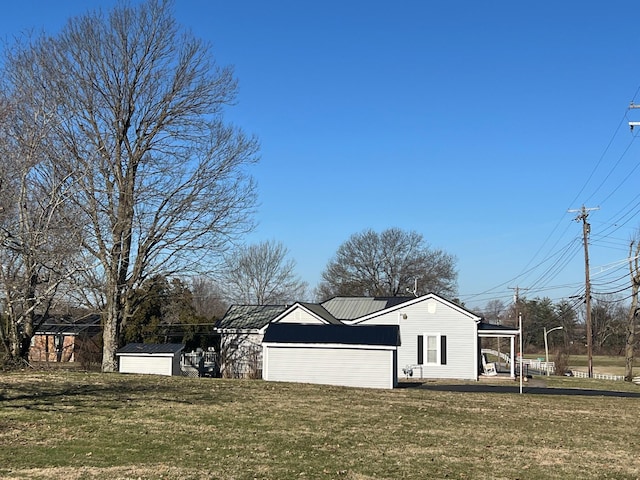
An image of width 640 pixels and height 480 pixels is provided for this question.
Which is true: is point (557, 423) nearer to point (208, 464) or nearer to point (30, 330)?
point (208, 464)

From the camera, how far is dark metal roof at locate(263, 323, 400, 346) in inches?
959

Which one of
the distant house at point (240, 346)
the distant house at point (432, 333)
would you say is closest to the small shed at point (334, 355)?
the distant house at point (432, 333)

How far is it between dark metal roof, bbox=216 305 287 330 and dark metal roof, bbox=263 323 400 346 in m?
8.04

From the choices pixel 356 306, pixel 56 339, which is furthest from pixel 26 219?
pixel 56 339

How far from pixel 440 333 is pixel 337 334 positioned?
10166mm

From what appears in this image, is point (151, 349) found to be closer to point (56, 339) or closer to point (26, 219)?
point (26, 219)

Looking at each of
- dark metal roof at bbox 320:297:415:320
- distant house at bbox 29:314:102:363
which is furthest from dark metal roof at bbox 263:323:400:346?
distant house at bbox 29:314:102:363

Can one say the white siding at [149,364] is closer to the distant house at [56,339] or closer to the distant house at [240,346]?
the distant house at [240,346]

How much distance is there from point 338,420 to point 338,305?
27.4 m

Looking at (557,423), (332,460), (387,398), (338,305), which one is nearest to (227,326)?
(338,305)

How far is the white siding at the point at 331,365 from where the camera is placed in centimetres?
2411

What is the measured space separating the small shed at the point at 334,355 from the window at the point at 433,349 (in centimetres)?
898

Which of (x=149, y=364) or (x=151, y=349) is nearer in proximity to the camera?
(x=149, y=364)

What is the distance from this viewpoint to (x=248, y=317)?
3603 cm
